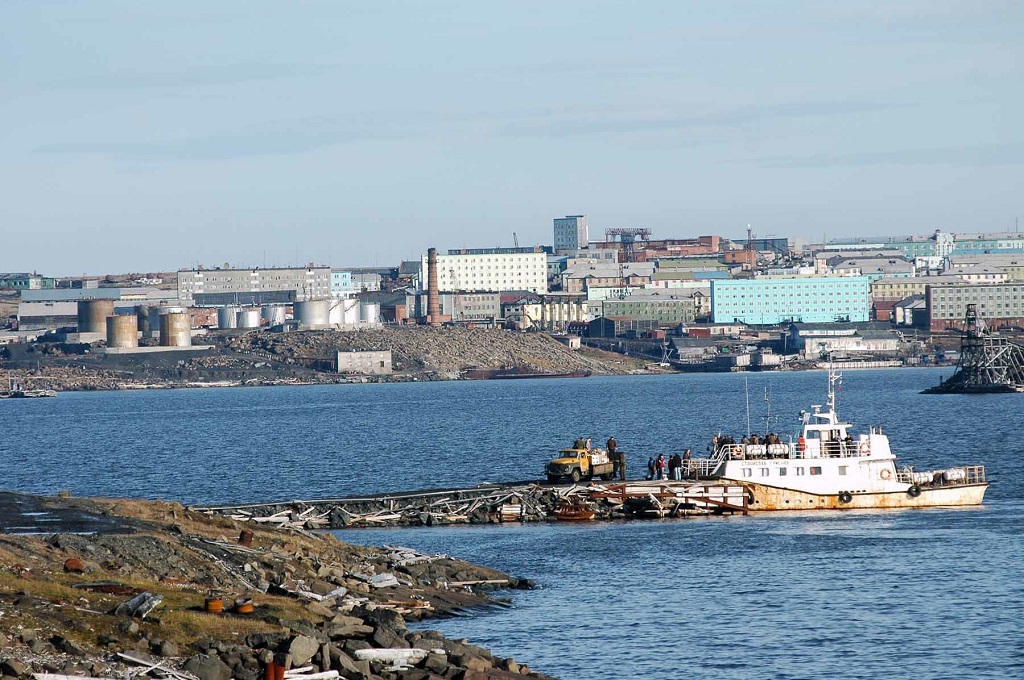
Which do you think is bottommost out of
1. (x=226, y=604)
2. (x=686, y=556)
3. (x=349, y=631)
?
(x=686, y=556)

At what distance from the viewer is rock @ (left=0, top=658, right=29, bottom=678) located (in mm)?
26031

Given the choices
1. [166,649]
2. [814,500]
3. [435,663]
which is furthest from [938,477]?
[166,649]

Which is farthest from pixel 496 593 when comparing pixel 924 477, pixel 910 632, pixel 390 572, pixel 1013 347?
pixel 1013 347

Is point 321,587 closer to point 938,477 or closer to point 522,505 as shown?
point 522,505

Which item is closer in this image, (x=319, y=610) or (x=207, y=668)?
(x=207, y=668)

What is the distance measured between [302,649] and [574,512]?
33774mm

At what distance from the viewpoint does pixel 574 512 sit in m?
62.0

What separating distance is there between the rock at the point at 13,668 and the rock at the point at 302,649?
456cm

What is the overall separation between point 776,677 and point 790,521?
80.8 ft

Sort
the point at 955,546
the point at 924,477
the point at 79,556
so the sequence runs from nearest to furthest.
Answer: the point at 79,556, the point at 955,546, the point at 924,477

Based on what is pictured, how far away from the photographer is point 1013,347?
612ft

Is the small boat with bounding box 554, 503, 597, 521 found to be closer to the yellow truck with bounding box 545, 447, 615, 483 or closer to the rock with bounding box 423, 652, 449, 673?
the yellow truck with bounding box 545, 447, 615, 483

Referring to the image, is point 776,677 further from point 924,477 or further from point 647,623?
point 924,477

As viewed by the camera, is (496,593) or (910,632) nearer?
(910,632)
